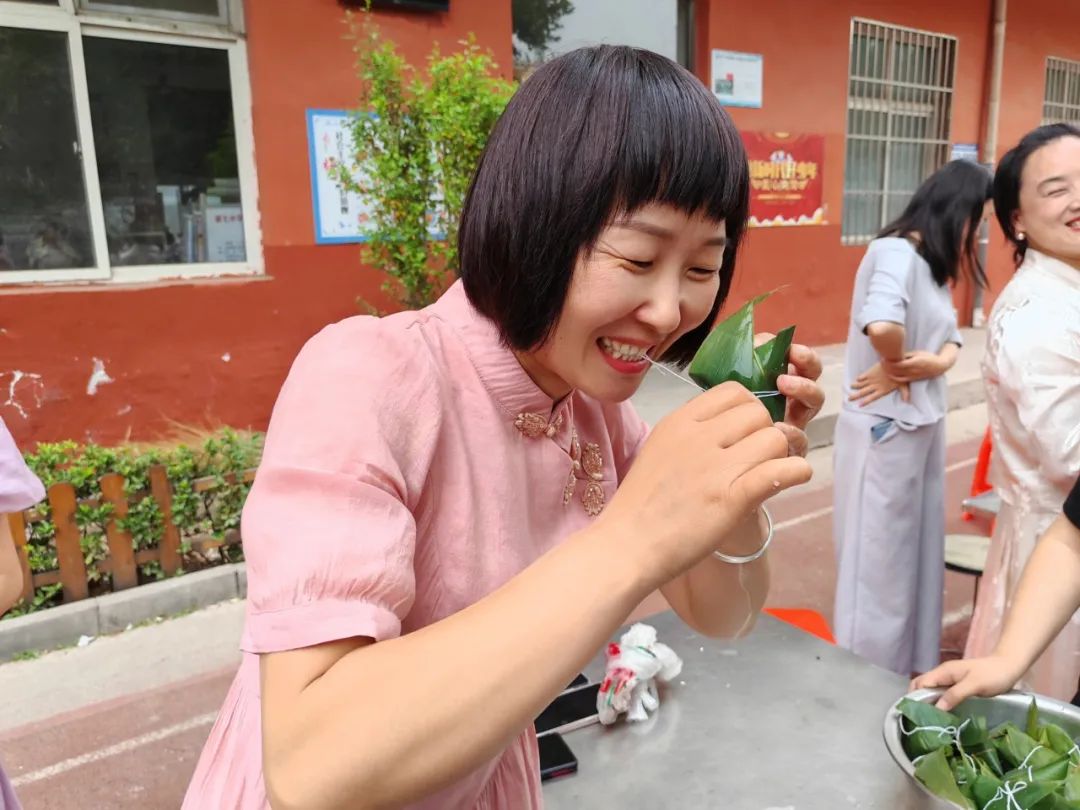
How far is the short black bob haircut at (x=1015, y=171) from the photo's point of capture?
225 cm

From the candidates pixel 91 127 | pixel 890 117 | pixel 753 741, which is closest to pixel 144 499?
pixel 91 127

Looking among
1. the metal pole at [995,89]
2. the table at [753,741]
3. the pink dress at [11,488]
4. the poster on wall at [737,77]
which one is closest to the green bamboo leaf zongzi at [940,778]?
the table at [753,741]

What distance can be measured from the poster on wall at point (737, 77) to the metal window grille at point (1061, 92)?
17.1ft

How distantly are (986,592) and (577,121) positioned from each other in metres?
2.09

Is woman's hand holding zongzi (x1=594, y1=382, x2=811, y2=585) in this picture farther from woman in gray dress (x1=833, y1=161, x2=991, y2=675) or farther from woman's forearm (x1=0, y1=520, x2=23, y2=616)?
woman in gray dress (x1=833, y1=161, x2=991, y2=675)

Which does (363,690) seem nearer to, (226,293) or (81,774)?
(81,774)

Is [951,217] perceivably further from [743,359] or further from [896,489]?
[743,359]

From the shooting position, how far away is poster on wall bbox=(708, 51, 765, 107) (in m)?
7.10

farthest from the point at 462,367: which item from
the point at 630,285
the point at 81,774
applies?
the point at 81,774

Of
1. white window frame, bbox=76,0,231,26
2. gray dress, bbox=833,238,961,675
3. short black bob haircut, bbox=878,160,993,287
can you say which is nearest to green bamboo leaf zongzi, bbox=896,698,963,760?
gray dress, bbox=833,238,961,675

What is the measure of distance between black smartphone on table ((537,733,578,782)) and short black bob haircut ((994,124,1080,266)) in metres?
1.95

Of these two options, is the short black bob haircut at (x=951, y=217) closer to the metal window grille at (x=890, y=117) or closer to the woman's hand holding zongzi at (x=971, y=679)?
the woman's hand holding zongzi at (x=971, y=679)

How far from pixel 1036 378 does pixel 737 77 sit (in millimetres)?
5984

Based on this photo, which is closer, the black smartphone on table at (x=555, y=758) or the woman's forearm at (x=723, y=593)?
the woman's forearm at (x=723, y=593)
